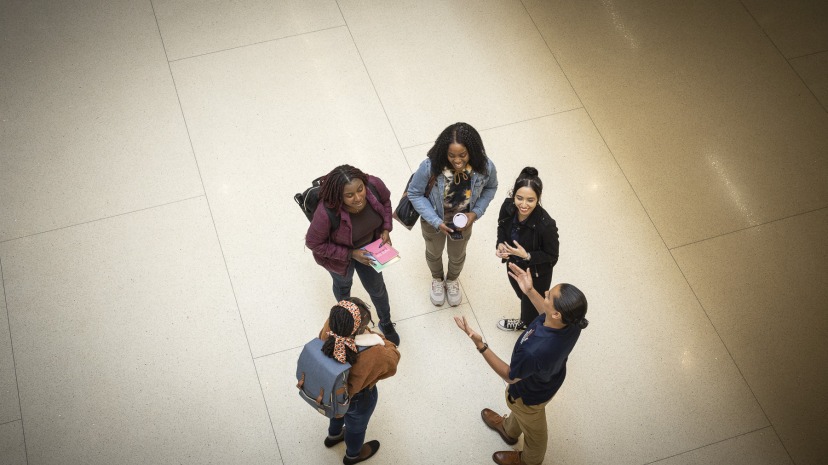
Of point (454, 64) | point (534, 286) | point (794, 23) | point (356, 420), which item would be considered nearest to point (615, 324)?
point (534, 286)

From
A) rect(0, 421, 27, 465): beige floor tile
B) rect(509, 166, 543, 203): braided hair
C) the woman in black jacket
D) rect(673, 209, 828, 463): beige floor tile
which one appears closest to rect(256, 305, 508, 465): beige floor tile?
the woman in black jacket

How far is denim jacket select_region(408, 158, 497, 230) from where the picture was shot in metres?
3.70

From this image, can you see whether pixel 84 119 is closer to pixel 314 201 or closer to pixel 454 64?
pixel 314 201

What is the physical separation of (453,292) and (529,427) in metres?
1.22

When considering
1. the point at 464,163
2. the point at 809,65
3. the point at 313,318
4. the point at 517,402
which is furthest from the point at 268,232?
the point at 809,65

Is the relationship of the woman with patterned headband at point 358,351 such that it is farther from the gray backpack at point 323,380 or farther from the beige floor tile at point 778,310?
the beige floor tile at point 778,310

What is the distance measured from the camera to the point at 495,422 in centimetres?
397

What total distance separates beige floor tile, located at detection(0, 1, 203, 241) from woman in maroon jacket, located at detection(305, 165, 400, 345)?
1785 millimetres

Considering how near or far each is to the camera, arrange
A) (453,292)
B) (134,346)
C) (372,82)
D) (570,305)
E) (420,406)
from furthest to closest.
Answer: (372,82) < (453,292) < (134,346) < (420,406) < (570,305)

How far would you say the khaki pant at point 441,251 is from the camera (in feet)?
13.4

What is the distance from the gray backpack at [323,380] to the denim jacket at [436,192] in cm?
108

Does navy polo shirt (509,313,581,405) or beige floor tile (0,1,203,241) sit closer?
navy polo shirt (509,313,581,405)

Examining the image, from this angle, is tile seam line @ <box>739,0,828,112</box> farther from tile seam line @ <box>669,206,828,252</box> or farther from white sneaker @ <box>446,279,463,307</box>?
white sneaker @ <box>446,279,463,307</box>

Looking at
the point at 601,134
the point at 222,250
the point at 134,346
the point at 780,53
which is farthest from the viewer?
the point at 780,53
